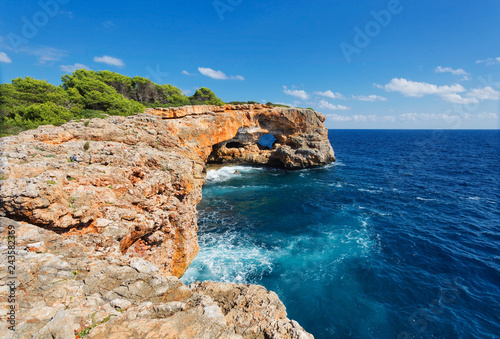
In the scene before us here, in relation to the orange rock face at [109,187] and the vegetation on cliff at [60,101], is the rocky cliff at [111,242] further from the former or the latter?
the vegetation on cliff at [60,101]

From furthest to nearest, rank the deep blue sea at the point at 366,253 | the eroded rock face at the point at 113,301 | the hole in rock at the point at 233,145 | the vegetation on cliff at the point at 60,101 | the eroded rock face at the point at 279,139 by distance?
the hole in rock at the point at 233,145
the eroded rock face at the point at 279,139
the vegetation on cliff at the point at 60,101
the deep blue sea at the point at 366,253
the eroded rock face at the point at 113,301

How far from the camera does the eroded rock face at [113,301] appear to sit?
4414mm

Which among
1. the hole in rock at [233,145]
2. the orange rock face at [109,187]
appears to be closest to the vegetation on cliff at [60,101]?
the orange rock face at [109,187]

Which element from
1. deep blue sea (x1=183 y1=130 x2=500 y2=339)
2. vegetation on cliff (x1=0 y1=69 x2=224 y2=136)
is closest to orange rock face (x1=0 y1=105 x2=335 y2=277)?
deep blue sea (x1=183 y1=130 x2=500 y2=339)

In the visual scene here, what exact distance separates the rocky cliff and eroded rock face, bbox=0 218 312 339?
0.08 ft

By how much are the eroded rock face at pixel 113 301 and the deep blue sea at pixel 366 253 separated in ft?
29.0

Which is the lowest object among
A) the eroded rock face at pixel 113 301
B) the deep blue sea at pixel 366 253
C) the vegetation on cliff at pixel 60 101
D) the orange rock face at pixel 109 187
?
the deep blue sea at pixel 366 253

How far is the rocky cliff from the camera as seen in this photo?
4.80 metres

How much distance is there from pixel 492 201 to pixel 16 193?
44.3 m

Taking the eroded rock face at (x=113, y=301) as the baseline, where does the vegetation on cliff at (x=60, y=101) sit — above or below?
above

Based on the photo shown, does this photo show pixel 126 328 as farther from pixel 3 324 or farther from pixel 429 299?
pixel 429 299

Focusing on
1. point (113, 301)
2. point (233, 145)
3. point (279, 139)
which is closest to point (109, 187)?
point (113, 301)

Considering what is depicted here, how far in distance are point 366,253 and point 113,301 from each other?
18619 mm

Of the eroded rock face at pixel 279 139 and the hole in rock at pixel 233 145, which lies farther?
the hole in rock at pixel 233 145
